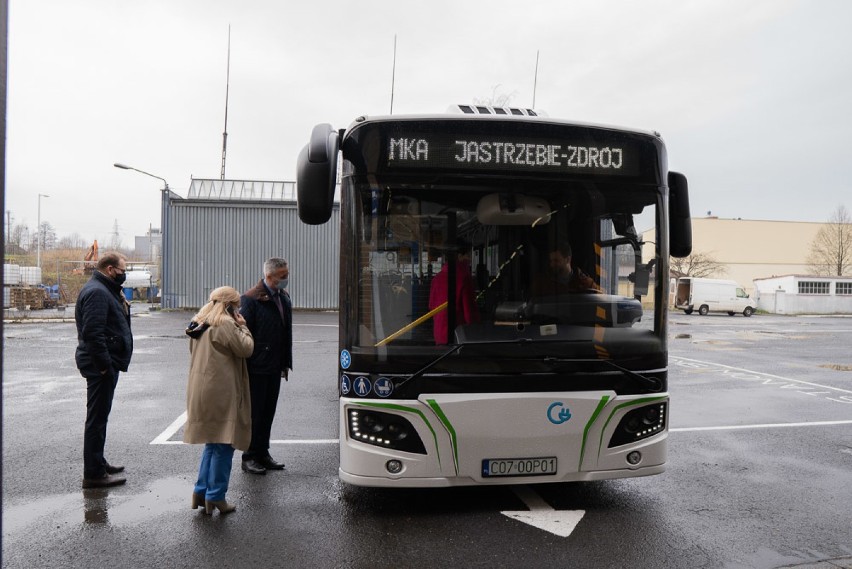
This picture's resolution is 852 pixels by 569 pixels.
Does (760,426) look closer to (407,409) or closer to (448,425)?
(448,425)

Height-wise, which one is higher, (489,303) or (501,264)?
(501,264)

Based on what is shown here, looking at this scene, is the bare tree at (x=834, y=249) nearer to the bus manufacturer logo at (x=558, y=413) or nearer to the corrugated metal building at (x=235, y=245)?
the corrugated metal building at (x=235, y=245)

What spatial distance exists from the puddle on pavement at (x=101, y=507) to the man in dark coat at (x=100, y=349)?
0.75ft

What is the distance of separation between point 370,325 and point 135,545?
208 cm

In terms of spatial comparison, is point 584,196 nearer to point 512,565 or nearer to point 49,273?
point 512,565

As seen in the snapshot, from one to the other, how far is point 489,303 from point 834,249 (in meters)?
66.9

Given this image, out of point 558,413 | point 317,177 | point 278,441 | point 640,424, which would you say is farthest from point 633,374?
point 278,441

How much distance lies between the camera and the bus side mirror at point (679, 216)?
5039 mm

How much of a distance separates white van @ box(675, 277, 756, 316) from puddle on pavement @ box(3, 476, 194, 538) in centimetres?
3896

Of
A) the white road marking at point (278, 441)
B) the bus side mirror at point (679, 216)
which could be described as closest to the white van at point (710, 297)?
the white road marking at point (278, 441)

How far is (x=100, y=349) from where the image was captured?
5117mm

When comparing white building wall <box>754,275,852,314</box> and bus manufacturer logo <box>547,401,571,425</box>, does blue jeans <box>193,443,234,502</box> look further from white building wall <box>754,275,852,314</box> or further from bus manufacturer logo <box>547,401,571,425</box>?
white building wall <box>754,275,852,314</box>

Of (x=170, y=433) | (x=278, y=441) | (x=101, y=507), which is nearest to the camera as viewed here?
(x=101, y=507)

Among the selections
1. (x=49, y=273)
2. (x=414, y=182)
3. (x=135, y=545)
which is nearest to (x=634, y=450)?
(x=414, y=182)
